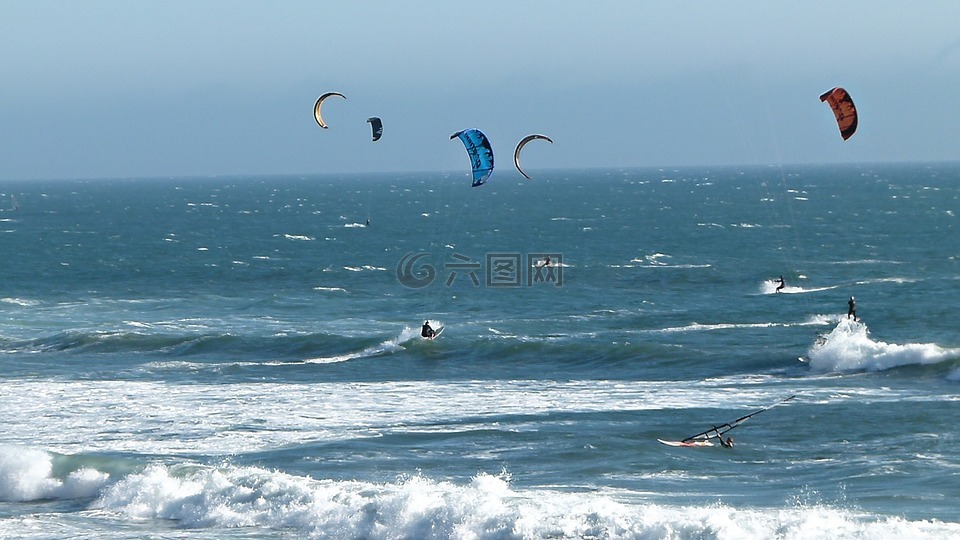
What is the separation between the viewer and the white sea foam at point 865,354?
35125mm

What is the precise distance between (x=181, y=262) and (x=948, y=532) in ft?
199

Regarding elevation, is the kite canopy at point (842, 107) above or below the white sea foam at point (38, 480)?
above

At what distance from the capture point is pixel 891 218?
104m

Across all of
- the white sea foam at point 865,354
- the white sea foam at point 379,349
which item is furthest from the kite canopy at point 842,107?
the white sea foam at point 379,349

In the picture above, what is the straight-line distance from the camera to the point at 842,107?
28641 mm

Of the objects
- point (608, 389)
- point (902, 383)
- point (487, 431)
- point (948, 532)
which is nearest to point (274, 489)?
point (487, 431)

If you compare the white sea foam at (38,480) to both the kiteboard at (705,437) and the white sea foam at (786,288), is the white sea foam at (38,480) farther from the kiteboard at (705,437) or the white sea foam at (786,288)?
the white sea foam at (786,288)

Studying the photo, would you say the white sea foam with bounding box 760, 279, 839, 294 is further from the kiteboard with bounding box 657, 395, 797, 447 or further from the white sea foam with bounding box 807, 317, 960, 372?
the kiteboard with bounding box 657, 395, 797, 447

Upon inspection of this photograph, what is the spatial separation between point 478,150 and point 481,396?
644cm

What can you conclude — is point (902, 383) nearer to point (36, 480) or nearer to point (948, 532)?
point (948, 532)

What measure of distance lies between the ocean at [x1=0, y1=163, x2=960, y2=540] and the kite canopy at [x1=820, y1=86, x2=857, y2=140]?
6599mm

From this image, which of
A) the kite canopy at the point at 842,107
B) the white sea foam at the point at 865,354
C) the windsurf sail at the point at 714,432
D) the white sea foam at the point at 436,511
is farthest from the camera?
the white sea foam at the point at 865,354

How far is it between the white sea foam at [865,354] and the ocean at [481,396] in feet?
0.29

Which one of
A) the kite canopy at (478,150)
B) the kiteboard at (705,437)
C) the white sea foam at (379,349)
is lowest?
the white sea foam at (379,349)
